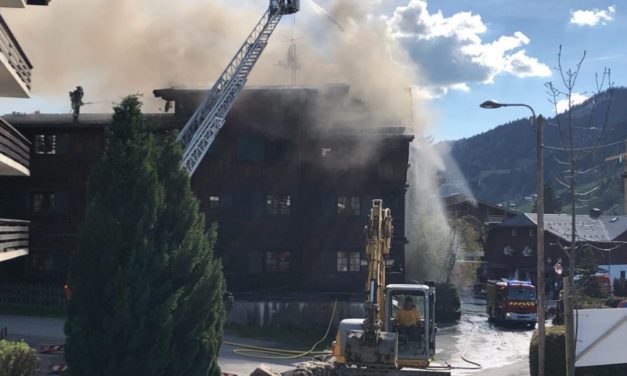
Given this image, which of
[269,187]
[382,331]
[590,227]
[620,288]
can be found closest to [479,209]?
[590,227]

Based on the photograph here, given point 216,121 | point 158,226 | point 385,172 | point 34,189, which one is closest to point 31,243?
point 34,189

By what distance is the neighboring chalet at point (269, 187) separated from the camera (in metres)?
37.6

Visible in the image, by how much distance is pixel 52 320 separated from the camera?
29.9 metres

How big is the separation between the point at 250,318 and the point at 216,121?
373 inches

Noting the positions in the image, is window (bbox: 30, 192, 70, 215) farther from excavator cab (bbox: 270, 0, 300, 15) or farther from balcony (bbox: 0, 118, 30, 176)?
excavator cab (bbox: 270, 0, 300, 15)

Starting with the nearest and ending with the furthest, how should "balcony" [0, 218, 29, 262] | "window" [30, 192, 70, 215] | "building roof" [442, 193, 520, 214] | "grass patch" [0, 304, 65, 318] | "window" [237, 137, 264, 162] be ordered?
"balcony" [0, 218, 29, 262] < "grass patch" [0, 304, 65, 318] < "window" [30, 192, 70, 215] < "window" [237, 137, 264, 162] < "building roof" [442, 193, 520, 214]

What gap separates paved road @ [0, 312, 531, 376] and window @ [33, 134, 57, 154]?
414 inches

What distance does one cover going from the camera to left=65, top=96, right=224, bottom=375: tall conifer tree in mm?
15648

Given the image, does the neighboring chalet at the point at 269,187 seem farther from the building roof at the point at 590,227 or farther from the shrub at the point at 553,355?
the building roof at the point at 590,227

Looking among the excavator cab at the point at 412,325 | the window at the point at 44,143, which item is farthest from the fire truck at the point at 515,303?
the window at the point at 44,143

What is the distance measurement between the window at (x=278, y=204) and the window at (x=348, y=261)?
11.7 ft

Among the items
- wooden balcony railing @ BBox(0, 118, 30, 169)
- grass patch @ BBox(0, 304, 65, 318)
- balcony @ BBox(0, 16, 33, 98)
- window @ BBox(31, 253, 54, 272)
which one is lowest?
grass patch @ BBox(0, 304, 65, 318)

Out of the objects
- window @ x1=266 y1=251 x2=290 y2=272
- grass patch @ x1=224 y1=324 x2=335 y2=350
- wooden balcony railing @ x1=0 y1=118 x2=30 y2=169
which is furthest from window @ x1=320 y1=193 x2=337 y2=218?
wooden balcony railing @ x1=0 y1=118 x2=30 y2=169

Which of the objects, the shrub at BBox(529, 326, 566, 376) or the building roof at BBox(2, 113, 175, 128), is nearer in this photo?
the shrub at BBox(529, 326, 566, 376)
